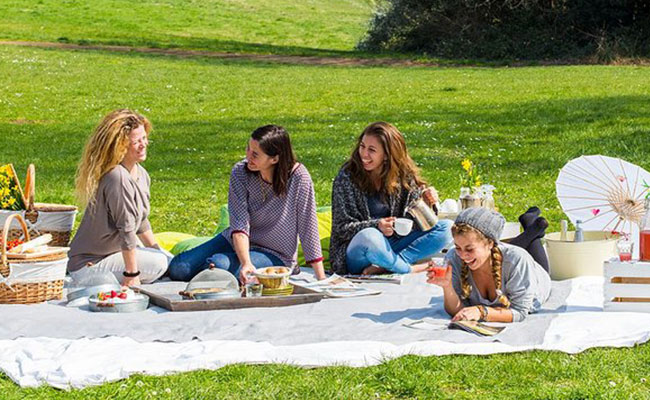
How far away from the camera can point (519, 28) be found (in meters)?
33.3

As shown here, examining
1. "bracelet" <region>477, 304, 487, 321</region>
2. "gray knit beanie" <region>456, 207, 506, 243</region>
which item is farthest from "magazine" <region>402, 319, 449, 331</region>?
"gray knit beanie" <region>456, 207, 506, 243</region>

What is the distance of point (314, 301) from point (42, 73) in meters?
19.8

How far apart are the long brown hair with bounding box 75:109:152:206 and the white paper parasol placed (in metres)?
2.89

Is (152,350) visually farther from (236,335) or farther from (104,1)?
(104,1)

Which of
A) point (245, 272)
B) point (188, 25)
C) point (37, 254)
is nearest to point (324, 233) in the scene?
point (245, 272)

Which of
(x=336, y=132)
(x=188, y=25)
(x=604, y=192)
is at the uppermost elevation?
(x=188, y=25)

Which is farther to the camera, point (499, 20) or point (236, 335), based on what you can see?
point (499, 20)

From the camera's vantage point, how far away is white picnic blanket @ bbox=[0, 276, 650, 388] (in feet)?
17.1

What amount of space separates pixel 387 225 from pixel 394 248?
14.9 inches

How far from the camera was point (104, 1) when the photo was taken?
4472cm

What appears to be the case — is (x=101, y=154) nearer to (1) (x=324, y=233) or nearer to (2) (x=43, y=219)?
(2) (x=43, y=219)

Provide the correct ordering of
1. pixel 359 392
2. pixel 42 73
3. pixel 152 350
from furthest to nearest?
pixel 42 73
pixel 152 350
pixel 359 392

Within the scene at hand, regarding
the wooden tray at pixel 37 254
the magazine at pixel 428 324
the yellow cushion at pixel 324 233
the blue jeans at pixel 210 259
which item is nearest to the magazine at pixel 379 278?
the blue jeans at pixel 210 259

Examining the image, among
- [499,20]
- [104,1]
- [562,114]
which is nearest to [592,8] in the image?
[499,20]
